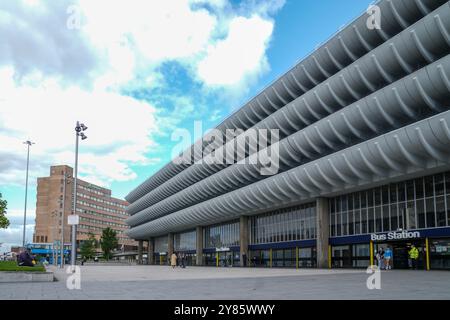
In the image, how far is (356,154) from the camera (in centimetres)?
3672

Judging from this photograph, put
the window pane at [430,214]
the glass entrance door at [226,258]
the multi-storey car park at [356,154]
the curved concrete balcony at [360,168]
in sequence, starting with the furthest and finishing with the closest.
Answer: the glass entrance door at [226,258] < the window pane at [430,214] < the multi-storey car park at [356,154] < the curved concrete balcony at [360,168]

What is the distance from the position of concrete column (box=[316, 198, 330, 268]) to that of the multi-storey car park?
90 mm

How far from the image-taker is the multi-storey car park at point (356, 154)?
33125 mm

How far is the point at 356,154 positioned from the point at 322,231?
10.1 m

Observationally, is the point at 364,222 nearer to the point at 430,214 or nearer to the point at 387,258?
the point at 387,258

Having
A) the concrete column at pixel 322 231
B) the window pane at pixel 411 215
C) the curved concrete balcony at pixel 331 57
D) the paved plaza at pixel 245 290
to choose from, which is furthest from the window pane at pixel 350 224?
the paved plaza at pixel 245 290

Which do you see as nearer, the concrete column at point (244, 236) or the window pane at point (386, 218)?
the window pane at point (386, 218)

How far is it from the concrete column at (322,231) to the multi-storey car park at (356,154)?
90 mm

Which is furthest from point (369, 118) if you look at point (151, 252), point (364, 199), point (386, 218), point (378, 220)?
point (151, 252)

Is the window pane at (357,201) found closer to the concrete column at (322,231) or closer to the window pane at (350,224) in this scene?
the window pane at (350,224)

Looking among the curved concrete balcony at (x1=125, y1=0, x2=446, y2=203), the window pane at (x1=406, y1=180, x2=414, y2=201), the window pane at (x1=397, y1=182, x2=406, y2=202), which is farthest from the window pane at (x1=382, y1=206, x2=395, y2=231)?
the curved concrete balcony at (x1=125, y1=0, x2=446, y2=203)
